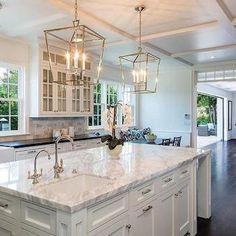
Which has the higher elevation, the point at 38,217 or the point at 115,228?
the point at 38,217

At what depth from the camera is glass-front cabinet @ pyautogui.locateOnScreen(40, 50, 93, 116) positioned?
4.97m

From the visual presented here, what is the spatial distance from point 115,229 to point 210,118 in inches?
668

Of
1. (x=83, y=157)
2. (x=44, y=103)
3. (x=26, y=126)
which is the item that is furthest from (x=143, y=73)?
(x=26, y=126)

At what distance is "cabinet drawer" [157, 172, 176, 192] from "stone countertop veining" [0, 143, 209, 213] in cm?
8

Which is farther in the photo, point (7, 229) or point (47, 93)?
point (47, 93)

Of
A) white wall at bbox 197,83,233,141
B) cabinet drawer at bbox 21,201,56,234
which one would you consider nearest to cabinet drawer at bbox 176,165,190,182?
cabinet drawer at bbox 21,201,56,234

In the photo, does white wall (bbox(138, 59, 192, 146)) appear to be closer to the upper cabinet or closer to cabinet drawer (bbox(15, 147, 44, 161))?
the upper cabinet

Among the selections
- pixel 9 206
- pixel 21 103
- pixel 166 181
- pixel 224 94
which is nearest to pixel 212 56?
pixel 21 103

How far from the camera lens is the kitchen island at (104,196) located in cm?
151

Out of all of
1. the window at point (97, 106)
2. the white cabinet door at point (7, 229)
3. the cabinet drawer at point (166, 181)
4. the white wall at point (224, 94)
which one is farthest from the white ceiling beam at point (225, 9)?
the white wall at point (224, 94)

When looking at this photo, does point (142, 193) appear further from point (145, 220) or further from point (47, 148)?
point (47, 148)

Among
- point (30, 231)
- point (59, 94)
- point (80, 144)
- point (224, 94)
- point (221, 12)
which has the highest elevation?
point (221, 12)

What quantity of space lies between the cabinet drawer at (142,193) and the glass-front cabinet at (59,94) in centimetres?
289

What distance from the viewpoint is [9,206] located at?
175cm
